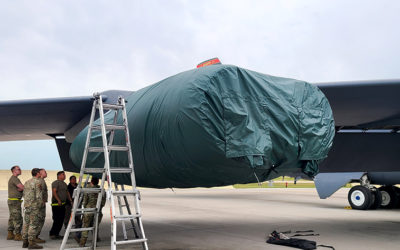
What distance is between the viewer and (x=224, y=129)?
4.41 meters

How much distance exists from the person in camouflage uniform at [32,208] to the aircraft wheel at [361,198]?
1151 centimetres

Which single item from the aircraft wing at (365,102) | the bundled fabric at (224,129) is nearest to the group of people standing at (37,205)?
the bundled fabric at (224,129)

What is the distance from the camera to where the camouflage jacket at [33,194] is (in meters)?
6.79

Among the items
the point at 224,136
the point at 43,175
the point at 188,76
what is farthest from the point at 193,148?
the point at 43,175

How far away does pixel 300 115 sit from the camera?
5.05 metres

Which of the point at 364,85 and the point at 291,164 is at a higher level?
the point at 364,85

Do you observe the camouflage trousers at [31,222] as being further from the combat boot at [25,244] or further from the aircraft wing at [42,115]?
the aircraft wing at [42,115]

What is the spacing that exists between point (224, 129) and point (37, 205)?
4185 millimetres

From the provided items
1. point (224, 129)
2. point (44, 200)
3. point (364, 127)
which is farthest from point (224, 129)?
point (364, 127)

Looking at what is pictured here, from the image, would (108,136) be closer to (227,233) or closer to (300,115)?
(300,115)

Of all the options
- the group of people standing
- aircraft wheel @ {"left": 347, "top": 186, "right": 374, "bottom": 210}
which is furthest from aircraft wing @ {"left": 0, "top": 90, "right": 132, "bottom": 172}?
aircraft wheel @ {"left": 347, "top": 186, "right": 374, "bottom": 210}

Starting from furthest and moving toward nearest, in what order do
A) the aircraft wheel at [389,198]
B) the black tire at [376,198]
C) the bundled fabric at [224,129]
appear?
the aircraft wheel at [389,198] → the black tire at [376,198] → the bundled fabric at [224,129]

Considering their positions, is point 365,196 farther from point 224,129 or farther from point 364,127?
point 224,129

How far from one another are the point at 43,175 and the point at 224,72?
14.5 ft
